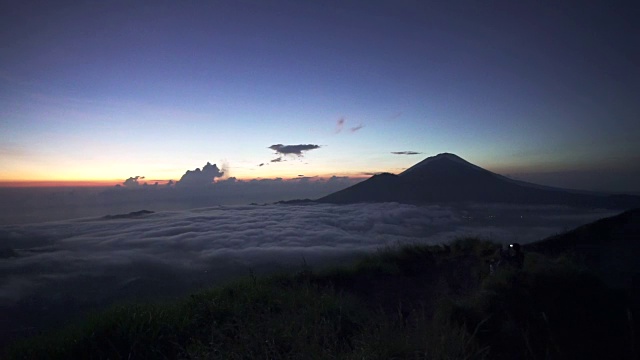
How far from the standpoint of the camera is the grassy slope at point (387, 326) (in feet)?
12.0

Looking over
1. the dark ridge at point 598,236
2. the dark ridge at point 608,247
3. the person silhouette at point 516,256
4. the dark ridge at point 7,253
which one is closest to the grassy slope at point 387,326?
the person silhouette at point 516,256

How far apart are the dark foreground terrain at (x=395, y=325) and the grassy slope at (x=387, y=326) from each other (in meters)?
0.02

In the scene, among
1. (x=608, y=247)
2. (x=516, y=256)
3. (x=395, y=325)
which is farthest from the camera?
(x=608, y=247)

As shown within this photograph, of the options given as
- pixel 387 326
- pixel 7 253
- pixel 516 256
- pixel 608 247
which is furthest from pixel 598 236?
pixel 7 253

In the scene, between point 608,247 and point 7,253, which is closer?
point 608,247

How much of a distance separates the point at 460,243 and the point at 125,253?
226ft

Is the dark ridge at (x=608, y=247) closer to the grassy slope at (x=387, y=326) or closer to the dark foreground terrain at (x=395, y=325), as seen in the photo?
the dark foreground terrain at (x=395, y=325)

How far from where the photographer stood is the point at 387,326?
3713 millimetres

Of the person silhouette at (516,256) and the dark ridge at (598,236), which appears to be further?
the dark ridge at (598,236)

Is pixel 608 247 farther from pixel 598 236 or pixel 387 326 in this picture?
pixel 387 326

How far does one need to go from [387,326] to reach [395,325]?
4.06 feet

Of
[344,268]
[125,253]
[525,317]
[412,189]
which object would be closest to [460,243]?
[344,268]

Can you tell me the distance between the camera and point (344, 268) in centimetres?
1181

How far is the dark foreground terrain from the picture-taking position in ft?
12.0
